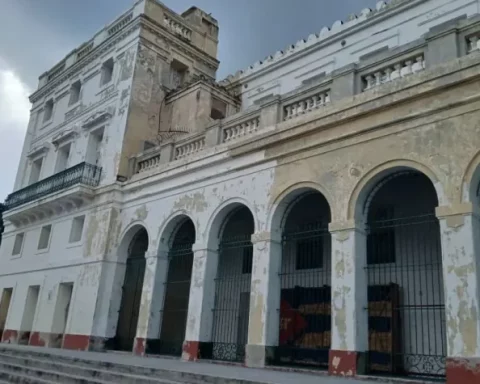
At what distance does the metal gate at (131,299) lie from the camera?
13.3m

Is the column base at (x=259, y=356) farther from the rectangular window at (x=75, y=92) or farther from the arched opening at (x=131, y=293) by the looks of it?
the rectangular window at (x=75, y=92)

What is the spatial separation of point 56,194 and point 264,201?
8.26 m

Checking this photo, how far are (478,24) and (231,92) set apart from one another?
9.61m

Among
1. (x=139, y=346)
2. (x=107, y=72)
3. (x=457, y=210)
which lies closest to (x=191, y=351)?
(x=139, y=346)

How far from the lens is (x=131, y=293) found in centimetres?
1362

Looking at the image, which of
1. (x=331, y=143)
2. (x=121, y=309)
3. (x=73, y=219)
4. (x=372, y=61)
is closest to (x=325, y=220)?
(x=331, y=143)

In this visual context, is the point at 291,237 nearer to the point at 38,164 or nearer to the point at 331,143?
the point at 331,143

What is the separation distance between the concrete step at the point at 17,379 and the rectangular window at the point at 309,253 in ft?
20.0

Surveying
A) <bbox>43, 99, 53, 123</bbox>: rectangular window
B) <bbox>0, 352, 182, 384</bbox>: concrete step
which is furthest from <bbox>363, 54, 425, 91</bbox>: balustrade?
<bbox>43, 99, 53, 123</bbox>: rectangular window

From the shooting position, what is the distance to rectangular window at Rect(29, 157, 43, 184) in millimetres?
19000

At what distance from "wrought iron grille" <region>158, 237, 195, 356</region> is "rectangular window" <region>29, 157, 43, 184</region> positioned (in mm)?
8560

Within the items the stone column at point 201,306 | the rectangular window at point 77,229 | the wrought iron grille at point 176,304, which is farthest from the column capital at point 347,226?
the rectangular window at point 77,229

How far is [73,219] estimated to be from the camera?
15.0 meters

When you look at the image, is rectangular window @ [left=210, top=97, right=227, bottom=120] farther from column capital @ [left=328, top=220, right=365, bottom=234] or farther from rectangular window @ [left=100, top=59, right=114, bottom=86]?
column capital @ [left=328, top=220, right=365, bottom=234]
